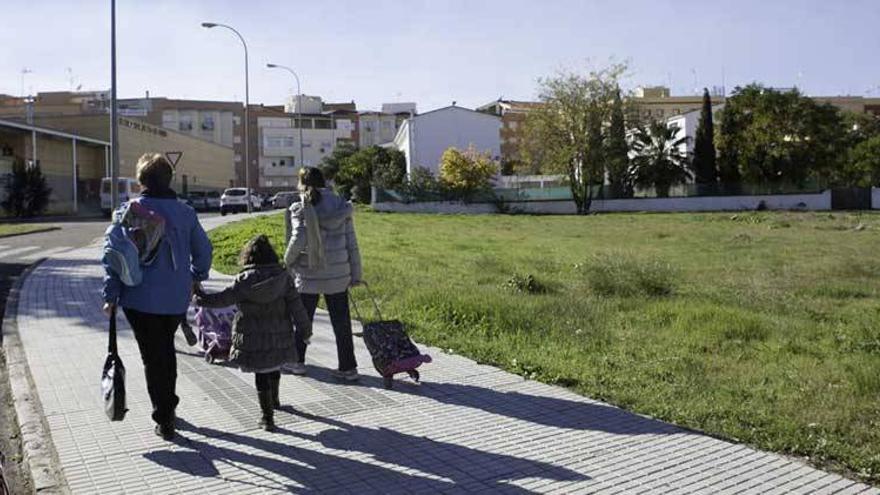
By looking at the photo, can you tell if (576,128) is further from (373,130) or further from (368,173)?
(373,130)

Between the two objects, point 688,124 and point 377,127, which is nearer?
point 688,124

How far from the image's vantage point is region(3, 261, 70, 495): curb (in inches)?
173

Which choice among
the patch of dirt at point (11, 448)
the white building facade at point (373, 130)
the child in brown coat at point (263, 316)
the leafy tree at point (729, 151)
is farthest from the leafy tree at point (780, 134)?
the white building facade at point (373, 130)

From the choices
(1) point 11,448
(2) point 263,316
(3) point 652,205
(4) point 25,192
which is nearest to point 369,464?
(2) point 263,316

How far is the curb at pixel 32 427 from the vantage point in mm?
4395

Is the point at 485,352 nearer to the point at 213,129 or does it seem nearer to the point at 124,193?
the point at 124,193

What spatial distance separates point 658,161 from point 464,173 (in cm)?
1457

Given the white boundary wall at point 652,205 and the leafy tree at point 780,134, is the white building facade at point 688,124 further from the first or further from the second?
the white boundary wall at point 652,205

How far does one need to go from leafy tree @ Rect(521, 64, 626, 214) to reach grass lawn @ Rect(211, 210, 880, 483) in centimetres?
3702

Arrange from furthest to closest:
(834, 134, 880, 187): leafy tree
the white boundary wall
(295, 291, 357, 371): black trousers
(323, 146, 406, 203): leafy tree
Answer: (834, 134, 880, 187): leafy tree < (323, 146, 406, 203): leafy tree < the white boundary wall < (295, 291, 357, 371): black trousers

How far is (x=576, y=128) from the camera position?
2190 inches

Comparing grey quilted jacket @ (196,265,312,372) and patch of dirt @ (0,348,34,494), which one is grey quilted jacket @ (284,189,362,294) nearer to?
grey quilted jacket @ (196,265,312,372)

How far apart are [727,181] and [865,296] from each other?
51046 mm

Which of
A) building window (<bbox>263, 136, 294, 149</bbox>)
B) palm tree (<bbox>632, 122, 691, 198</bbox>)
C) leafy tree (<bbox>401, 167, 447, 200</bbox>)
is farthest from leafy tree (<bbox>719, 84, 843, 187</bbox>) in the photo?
building window (<bbox>263, 136, 294, 149</bbox>)
